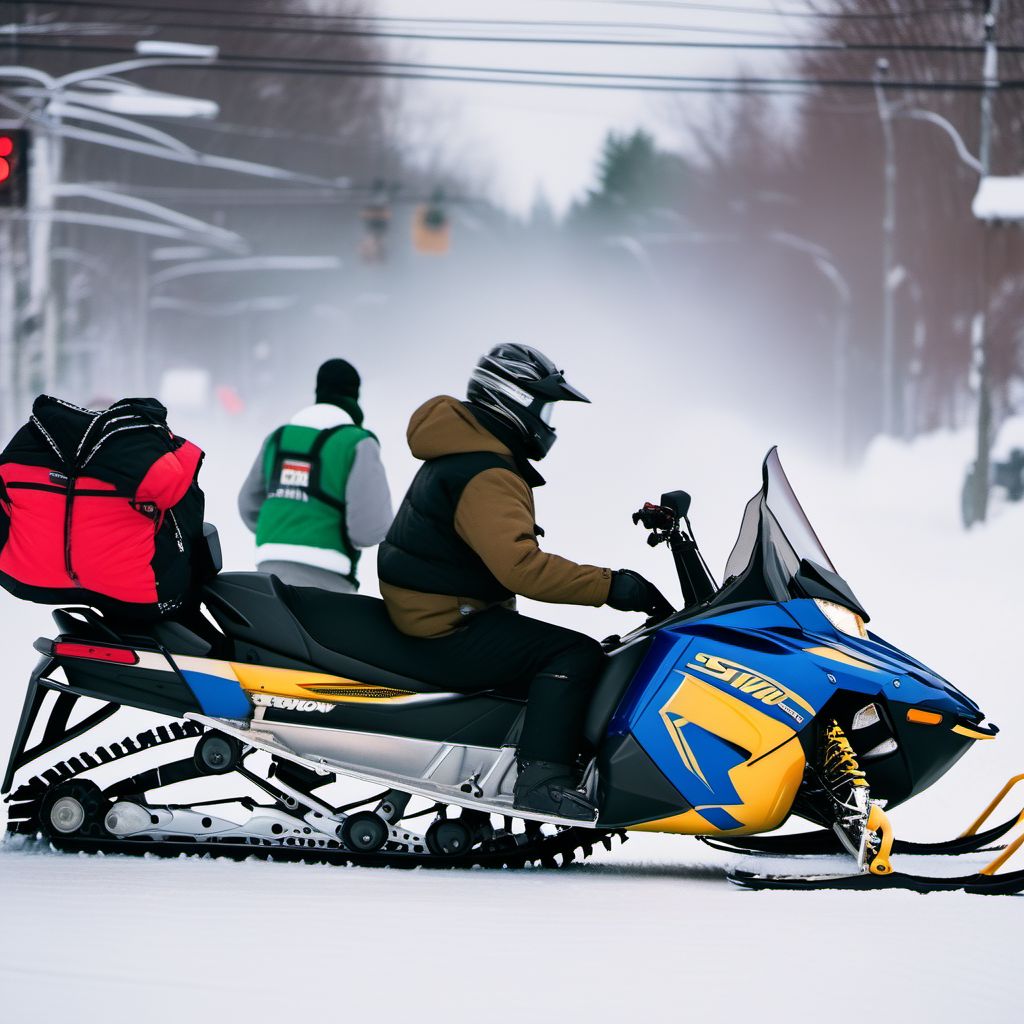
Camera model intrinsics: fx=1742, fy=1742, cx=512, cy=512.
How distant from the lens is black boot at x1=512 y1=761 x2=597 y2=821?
5133mm

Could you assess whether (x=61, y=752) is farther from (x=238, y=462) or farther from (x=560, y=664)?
(x=238, y=462)

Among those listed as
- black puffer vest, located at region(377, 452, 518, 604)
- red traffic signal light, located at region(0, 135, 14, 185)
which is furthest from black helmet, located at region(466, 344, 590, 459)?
red traffic signal light, located at region(0, 135, 14, 185)

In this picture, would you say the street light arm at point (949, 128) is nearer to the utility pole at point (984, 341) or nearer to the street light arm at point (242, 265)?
the utility pole at point (984, 341)

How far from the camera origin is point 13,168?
47.0ft

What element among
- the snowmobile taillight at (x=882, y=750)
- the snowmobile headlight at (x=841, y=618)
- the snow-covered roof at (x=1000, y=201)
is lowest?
the snowmobile taillight at (x=882, y=750)

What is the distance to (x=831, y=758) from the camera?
5145 mm

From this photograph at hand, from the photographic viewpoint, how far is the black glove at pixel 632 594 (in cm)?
525

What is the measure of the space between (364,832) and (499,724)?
522 mm

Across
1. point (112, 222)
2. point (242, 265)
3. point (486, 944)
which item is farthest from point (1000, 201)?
point (242, 265)

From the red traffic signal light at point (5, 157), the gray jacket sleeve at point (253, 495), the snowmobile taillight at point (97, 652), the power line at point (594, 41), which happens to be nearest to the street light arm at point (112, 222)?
the power line at point (594, 41)

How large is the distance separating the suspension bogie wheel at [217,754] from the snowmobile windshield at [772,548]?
1.57 metres

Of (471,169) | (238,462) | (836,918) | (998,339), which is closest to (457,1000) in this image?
(836,918)

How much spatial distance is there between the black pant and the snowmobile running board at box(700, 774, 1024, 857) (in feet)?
1.98

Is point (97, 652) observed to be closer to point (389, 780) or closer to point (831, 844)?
point (389, 780)
